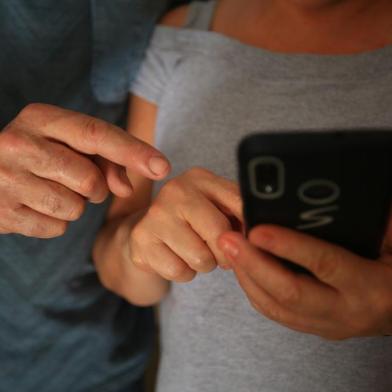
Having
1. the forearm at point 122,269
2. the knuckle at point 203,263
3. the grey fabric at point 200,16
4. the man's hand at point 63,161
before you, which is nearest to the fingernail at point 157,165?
the man's hand at point 63,161

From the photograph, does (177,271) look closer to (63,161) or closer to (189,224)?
(189,224)

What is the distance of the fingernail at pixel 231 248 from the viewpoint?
35 centimetres

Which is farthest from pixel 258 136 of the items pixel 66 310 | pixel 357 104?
pixel 66 310

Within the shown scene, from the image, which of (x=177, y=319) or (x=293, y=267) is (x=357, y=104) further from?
(x=177, y=319)

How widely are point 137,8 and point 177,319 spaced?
49cm

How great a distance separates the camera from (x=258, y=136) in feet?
0.94

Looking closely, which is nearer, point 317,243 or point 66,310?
point 317,243

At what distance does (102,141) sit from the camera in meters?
0.40

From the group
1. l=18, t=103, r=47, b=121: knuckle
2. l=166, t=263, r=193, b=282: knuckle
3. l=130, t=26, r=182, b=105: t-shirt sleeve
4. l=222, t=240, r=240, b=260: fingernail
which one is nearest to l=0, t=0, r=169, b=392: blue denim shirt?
l=130, t=26, r=182, b=105: t-shirt sleeve

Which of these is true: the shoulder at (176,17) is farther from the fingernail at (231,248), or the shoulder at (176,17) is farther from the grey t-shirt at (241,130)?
the fingernail at (231,248)

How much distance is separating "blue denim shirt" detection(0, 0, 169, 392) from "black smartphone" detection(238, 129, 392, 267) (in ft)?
1.38

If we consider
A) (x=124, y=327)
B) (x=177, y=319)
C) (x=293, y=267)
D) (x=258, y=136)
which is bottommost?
(x=124, y=327)

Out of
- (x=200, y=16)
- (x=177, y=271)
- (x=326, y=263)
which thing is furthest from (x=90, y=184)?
(x=200, y=16)

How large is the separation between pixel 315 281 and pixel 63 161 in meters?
0.26
